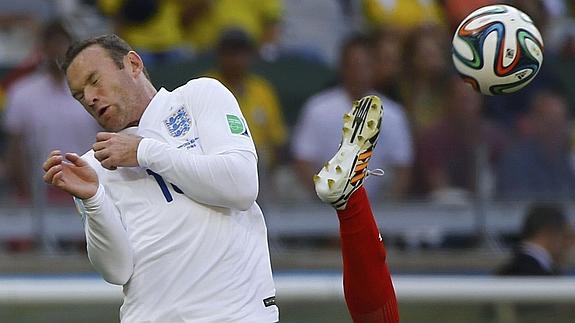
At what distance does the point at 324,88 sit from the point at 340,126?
0.31m

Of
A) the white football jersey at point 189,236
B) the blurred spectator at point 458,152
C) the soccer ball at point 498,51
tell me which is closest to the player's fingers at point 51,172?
the white football jersey at point 189,236

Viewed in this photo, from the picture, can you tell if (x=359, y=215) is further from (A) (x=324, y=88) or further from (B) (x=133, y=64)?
(A) (x=324, y=88)

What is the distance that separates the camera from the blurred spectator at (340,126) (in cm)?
776

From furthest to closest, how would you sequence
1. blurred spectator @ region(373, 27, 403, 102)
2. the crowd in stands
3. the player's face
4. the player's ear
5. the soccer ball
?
blurred spectator @ region(373, 27, 403, 102)
the crowd in stands
the soccer ball
the player's ear
the player's face

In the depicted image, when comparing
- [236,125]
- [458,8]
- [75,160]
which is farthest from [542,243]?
[75,160]

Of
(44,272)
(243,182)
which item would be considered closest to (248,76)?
(44,272)

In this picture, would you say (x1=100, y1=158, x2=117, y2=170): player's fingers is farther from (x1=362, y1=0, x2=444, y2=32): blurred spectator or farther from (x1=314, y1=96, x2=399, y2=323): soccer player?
(x1=362, y1=0, x2=444, y2=32): blurred spectator

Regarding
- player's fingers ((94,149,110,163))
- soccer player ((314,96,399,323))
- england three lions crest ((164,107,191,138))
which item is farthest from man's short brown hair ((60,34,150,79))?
soccer player ((314,96,399,323))

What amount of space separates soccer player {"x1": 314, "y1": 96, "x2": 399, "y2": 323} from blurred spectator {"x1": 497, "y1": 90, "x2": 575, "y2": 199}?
2871 mm

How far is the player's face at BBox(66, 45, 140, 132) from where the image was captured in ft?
14.2

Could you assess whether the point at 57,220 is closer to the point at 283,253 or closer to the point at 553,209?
the point at 283,253

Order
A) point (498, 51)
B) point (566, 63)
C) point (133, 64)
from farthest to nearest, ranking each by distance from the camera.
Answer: point (566, 63), point (498, 51), point (133, 64)

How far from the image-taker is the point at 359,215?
4.86m

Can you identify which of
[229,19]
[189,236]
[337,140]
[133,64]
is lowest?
[189,236]
